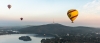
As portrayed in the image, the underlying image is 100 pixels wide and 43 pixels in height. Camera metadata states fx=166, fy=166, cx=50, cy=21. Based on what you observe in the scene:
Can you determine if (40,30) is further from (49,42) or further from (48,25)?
(49,42)

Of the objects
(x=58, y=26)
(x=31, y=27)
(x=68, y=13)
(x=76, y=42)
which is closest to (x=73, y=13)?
(x=68, y=13)

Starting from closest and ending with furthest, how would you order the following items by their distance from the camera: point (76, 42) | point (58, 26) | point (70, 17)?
point (70, 17) → point (76, 42) → point (58, 26)

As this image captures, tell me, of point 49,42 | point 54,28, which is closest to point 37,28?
point 54,28

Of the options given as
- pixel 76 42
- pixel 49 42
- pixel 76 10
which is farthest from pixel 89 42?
pixel 76 10

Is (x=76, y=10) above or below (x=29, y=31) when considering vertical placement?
above

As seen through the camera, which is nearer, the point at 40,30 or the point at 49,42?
the point at 49,42

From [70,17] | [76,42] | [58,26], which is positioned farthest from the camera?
[58,26]

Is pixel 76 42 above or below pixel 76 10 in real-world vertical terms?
below

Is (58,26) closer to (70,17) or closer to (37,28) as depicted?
(37,28)

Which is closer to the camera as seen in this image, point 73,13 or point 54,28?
point 73,13
